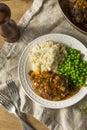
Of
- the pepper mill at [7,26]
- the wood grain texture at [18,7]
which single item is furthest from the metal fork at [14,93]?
the wood grain texture at [18,7]

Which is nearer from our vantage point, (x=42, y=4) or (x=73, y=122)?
(x=73, y=122)

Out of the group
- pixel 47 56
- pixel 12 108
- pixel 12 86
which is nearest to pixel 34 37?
pixel 47 56

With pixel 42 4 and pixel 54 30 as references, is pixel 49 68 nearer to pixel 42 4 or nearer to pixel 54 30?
pixel 54 30

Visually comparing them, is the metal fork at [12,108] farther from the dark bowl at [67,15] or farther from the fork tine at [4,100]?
the dark bowl at [67,15]

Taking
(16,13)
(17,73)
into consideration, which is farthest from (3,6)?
(17,73)

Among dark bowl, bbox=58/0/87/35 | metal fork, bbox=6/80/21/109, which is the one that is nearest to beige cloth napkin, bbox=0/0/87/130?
metal fork, bbox=6/80/21/109

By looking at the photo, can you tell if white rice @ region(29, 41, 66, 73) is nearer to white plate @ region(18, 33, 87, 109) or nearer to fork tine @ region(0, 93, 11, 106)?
white plate @ region(18, 33, 87, 109)
